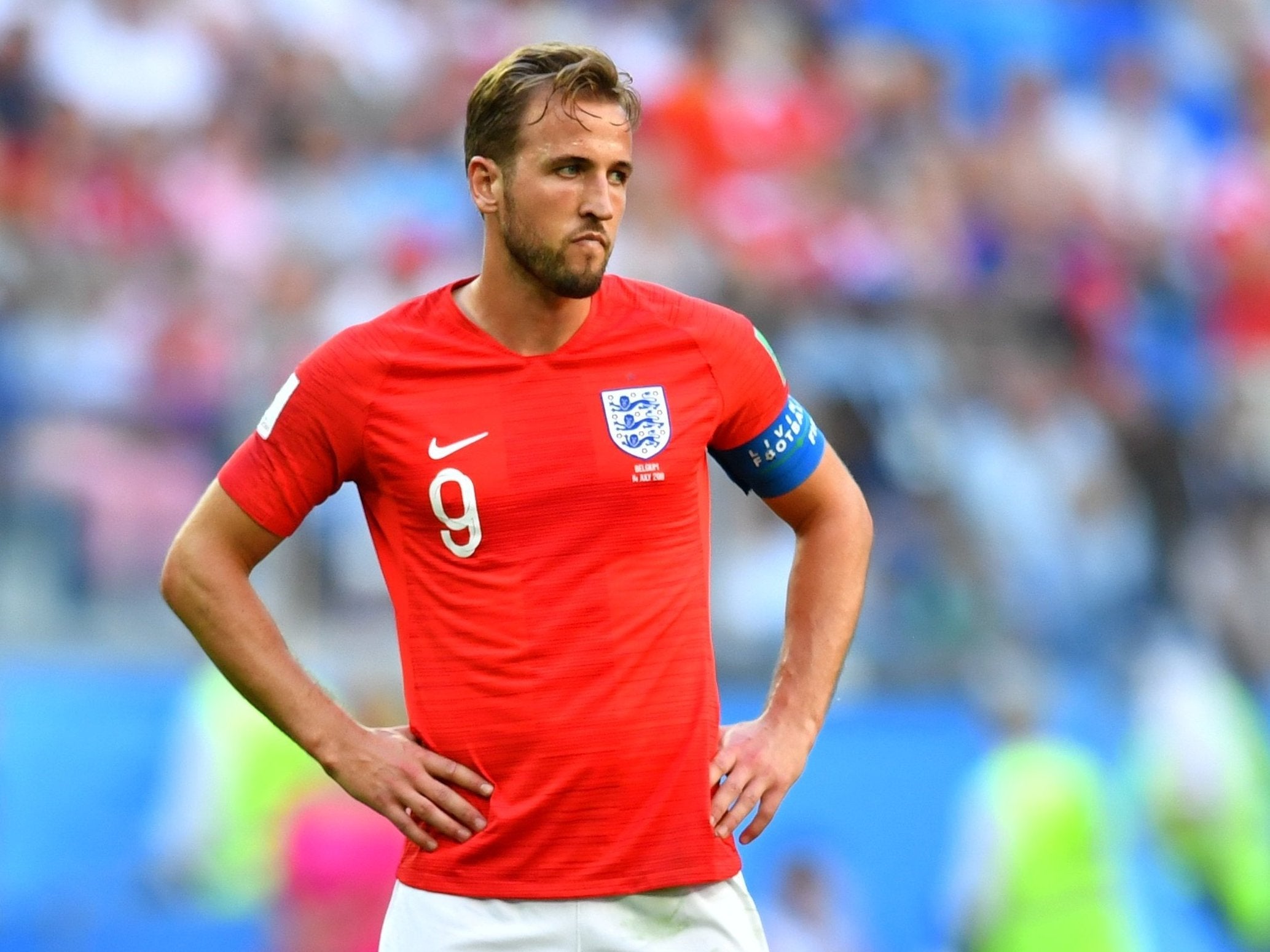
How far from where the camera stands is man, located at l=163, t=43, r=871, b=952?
3.83m

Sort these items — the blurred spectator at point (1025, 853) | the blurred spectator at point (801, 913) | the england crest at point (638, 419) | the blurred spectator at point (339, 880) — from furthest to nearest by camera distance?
the blurred spectator at point (1025, 853) < the blurred spectator at point (801, 913) < the blurred spectator at point (339, 880) < the england crest at point (638, 419)

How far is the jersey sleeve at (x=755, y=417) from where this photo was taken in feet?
13.3

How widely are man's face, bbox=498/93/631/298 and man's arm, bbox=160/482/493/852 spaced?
0.80 meters

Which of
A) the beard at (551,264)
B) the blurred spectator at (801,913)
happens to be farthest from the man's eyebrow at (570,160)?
the blurred spectator at (801,913)

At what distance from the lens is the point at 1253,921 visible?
30.8ft

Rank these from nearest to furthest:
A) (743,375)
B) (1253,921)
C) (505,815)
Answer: (505,815) → (743,375) → (1253,921)

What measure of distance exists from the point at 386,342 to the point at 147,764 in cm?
438

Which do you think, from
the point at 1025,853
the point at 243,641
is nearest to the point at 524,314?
the point at 243,641

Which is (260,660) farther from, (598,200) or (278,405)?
(598,200)

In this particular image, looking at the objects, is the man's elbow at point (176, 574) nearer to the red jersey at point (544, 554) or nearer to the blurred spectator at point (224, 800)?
the red jersey at point (544, 554)

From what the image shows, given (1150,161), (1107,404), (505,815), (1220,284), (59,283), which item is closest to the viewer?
(505,815)

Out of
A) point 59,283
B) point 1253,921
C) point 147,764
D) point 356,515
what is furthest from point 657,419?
point 1253,921

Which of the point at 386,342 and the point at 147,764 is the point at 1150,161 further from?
the point at 386,342

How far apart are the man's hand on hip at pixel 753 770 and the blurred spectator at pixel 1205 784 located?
218 inches
